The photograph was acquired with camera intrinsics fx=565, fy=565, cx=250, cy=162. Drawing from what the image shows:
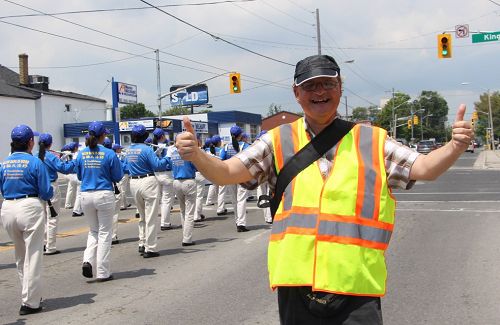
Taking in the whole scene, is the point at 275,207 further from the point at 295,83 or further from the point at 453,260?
the point at 453,260

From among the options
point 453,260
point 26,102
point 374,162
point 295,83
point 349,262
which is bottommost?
point 453,260

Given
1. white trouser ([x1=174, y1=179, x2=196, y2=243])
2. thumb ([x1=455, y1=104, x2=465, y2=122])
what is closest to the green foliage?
white trouser ([x1=174, y1=179, x2=196, y2=243])

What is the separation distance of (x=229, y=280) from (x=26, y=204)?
2669mm

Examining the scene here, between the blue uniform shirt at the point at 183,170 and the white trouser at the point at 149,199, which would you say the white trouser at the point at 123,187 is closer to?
the blue uniform shirt at the point at 183,170

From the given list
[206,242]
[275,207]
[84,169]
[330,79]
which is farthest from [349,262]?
[206,242]

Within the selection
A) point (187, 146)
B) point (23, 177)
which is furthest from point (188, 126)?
point (23, 177)

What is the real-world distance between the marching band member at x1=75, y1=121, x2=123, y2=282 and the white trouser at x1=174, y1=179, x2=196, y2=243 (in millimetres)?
2491

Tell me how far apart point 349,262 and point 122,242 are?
9083 mm

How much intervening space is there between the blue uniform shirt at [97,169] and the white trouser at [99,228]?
0.36ft

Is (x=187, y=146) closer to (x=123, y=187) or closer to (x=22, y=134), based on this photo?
(x=22, y=134)

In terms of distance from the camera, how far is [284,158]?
2.79 metres

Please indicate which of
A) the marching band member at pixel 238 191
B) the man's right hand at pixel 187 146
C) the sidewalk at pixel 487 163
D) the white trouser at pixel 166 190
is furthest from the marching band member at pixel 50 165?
the sidewalk at pixel 487 163

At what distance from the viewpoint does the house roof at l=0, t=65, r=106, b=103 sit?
44484 mm

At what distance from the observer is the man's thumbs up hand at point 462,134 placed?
8.49 feet
